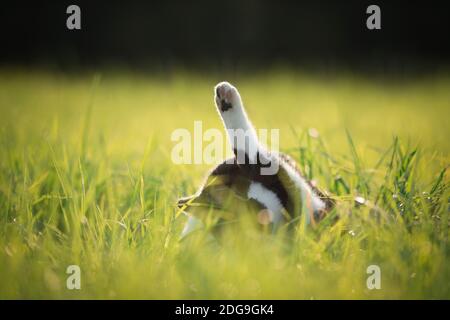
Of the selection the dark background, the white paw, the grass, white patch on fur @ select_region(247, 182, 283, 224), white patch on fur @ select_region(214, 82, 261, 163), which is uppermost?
the dark background

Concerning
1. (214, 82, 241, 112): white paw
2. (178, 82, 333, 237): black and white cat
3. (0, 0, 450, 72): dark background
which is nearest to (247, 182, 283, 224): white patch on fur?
(178, 82, 333, 237): black and white cat

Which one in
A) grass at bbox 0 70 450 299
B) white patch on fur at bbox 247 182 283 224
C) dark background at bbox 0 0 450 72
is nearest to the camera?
grass at bbox 0 70 450 299

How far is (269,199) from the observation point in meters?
1.80

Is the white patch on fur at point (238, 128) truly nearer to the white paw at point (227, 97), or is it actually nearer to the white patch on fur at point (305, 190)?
the white paw at point (227, 97)

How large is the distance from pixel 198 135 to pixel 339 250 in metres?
2.26

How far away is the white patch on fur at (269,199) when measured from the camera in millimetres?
1794

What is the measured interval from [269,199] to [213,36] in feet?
17.4

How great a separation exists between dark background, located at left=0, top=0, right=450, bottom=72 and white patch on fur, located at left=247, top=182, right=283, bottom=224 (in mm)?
4842

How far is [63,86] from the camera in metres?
5.88

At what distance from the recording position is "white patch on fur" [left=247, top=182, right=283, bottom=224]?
1.79 m

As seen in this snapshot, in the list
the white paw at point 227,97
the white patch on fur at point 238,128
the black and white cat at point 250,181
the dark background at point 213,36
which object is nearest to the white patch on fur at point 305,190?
the black and white cat at point 250,181

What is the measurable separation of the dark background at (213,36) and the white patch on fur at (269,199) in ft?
15.9

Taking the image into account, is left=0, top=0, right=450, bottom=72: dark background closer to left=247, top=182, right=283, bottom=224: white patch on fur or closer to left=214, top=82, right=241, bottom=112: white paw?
left=214, top=82, right=241, bottom=112: white paw
